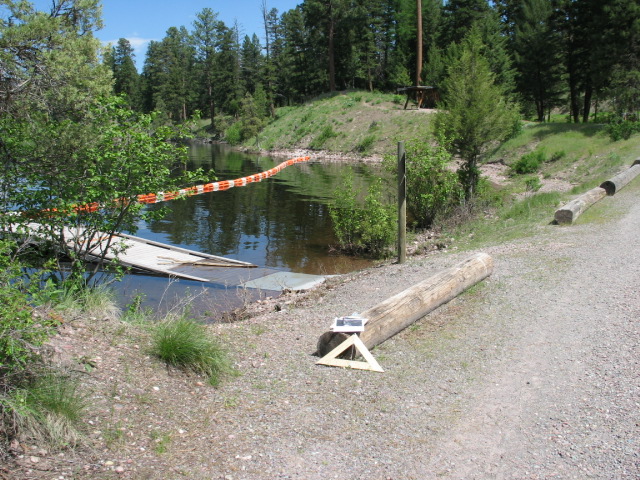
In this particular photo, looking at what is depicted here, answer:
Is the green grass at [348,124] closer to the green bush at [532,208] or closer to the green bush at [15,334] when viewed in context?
the green bush at [532,208]

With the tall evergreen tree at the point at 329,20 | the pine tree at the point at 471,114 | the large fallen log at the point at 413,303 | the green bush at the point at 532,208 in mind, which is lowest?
the large fallen log at the point at 413,303

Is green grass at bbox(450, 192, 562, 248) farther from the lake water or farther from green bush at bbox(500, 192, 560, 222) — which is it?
the lake water

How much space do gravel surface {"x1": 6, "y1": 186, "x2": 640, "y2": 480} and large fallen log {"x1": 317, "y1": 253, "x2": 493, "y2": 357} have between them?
0.22 meters

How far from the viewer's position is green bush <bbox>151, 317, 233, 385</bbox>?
6.05 metres

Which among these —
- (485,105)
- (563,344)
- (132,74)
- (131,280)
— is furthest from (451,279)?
(132,74)

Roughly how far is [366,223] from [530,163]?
19.6 m

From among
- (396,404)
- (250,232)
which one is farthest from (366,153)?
(396,404)

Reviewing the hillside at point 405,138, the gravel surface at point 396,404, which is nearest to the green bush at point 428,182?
the hillside at point 405,138

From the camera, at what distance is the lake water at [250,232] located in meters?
13.5

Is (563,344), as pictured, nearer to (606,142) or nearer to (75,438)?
(75,438)

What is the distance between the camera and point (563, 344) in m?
7.02

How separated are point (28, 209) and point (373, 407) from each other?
21.3ft

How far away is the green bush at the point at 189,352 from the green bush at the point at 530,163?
29.5 meters

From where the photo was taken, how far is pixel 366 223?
1642cm
